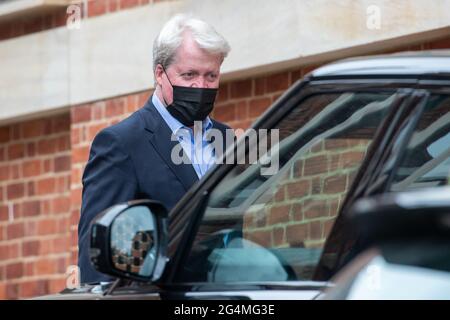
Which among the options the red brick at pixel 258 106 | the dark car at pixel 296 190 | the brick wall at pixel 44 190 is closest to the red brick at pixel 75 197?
the brick wall at pixel 44 190

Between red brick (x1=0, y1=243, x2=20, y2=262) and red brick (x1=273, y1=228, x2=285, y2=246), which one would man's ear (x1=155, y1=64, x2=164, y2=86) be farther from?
red brick (x1=0, y1=243, x2=20, y2=262)

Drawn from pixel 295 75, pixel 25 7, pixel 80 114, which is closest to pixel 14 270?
pixel 80 114

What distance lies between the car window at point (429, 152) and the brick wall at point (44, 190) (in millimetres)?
5582

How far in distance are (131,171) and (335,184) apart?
1.55m

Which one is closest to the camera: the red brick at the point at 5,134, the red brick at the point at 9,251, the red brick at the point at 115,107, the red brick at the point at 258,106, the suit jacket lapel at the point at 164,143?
the suit jacket lapel at the point at 164,143

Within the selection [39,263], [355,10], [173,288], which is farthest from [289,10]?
[173,288]

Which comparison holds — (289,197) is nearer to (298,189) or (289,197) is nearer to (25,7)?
(298,189)

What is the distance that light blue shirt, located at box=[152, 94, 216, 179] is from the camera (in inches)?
197

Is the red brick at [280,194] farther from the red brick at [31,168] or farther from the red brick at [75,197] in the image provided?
the red brick at [31,168]

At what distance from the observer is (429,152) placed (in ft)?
11.4

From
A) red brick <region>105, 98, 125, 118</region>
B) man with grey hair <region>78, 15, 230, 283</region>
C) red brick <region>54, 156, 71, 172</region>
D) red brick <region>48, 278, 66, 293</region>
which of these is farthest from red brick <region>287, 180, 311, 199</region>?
red brick <region>54, 156, 71, 172</region>

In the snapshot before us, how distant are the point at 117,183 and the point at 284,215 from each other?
1.45 m

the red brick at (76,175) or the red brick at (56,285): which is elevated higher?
the red brick at (76,175)

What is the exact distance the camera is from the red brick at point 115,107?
9.24 metres
